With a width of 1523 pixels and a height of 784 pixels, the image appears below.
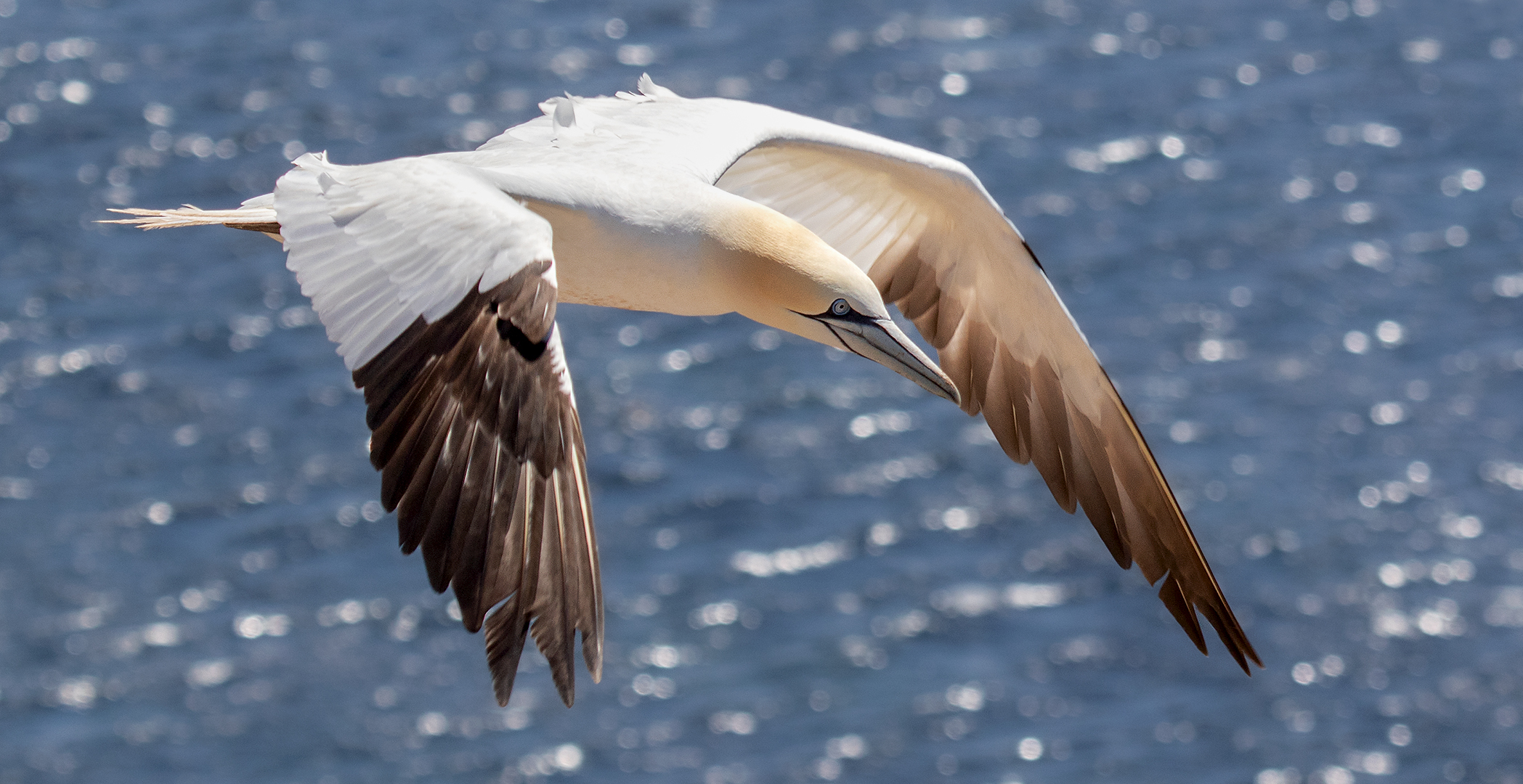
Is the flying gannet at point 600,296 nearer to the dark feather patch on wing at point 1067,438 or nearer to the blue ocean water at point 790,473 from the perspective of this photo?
the dark feather patch on wing at point 1067,438

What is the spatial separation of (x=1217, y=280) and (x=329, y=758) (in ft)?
40.5

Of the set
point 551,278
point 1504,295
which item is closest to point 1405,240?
point 1504,295

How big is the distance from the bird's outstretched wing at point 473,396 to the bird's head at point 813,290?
93cm

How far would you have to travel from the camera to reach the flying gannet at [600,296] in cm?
622

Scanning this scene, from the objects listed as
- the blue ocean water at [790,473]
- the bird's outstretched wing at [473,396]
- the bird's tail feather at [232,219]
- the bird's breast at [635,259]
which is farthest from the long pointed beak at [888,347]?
the blue ocean water at [790,473]

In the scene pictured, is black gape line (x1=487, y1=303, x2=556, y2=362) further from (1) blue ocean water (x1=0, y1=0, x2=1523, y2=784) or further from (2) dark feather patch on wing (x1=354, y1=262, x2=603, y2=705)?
(1) blue ocean water (x1=0, y1=0, x2=1523, y2=784)

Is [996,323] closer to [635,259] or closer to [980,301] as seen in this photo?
[980,301]

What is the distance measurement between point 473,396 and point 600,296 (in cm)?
131

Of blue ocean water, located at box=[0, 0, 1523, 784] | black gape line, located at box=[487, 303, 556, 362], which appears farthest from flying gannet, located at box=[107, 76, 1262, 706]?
blue ocean water, located at box=[0, 0, 1523, 784]

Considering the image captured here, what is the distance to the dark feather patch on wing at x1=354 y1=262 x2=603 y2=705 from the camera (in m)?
6.09

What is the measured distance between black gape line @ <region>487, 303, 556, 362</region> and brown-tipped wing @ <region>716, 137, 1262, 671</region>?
257 centimetres

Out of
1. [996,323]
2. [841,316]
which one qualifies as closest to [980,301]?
[996,323]

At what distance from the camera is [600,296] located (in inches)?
302

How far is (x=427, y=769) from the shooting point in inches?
901
